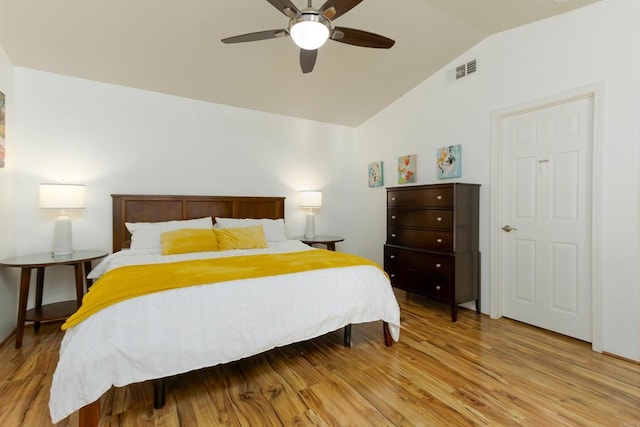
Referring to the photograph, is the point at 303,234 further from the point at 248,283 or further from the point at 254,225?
the point at 248,283

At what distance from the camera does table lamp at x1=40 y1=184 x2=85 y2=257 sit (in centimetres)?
272

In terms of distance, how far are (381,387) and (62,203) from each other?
10.2ft

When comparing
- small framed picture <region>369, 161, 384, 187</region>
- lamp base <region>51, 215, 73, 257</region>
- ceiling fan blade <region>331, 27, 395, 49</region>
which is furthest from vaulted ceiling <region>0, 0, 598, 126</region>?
lamp base <region>51, 215, 73, 257</region>

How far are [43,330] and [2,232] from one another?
3.16 ft

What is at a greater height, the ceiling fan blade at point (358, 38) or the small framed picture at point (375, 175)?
the ceiling fan blade at point (358, 38)

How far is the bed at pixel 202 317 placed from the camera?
4.82ft

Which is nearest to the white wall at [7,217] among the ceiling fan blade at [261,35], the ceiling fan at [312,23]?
the ceiling fan blade at [261,35]

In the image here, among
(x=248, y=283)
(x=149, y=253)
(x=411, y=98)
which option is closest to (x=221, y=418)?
(x=248, y=283)

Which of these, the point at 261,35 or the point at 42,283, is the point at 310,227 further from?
the point at 42,283

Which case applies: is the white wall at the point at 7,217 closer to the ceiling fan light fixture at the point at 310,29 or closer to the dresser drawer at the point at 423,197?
the ceiling fan light fixture at the point at 310,29

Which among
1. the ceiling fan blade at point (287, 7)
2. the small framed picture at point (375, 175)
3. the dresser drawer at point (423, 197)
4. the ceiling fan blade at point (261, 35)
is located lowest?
the dresser drawer at point (423, 197)

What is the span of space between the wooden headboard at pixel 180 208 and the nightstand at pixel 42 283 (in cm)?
46

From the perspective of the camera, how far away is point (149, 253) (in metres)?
2.89

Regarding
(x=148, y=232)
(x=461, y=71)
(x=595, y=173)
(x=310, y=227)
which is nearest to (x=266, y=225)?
(x=310, y=227)
